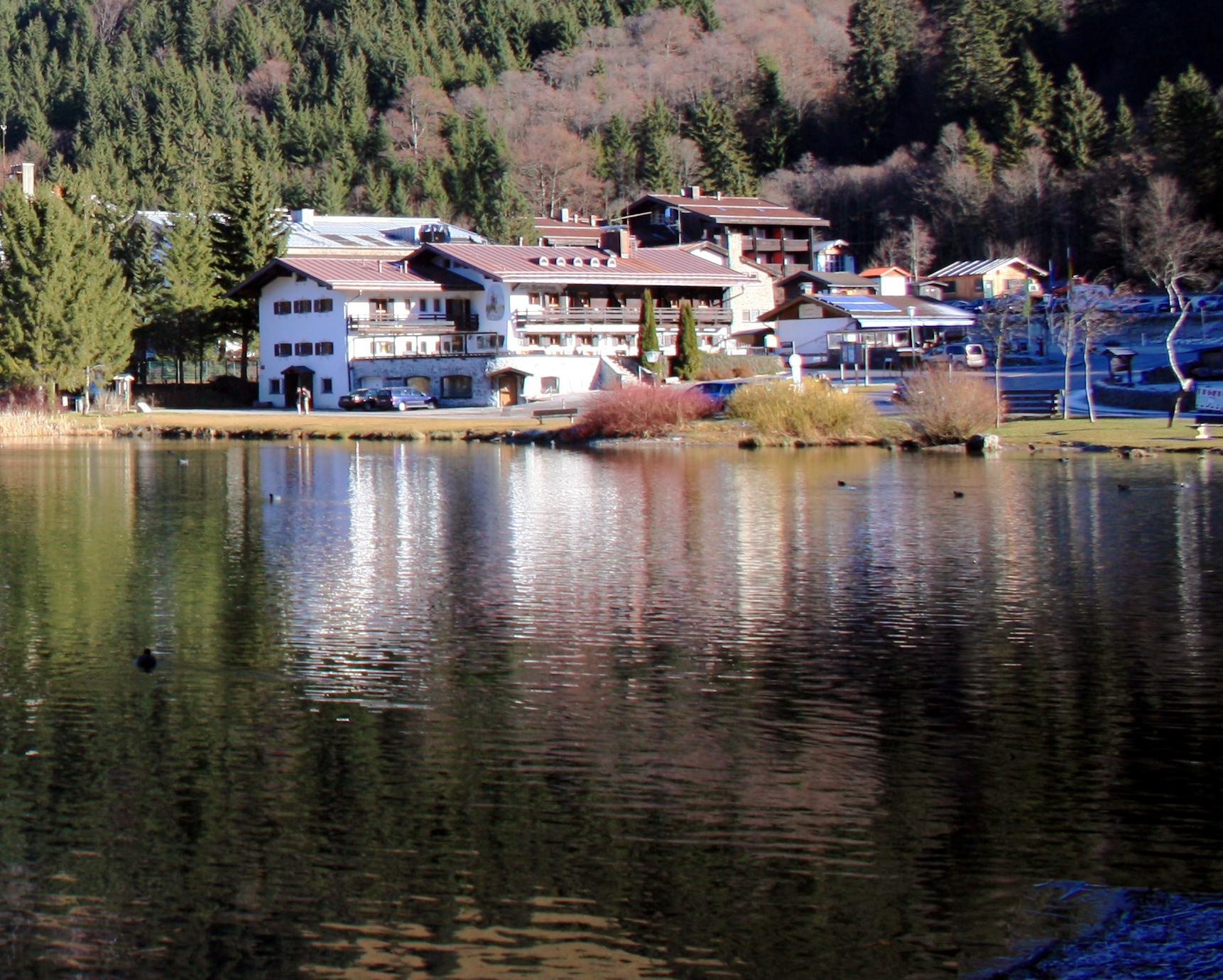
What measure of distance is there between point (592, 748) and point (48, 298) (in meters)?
58.7

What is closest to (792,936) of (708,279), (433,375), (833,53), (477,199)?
(433,375)

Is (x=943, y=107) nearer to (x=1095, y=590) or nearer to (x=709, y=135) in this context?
(x=709, y=135)

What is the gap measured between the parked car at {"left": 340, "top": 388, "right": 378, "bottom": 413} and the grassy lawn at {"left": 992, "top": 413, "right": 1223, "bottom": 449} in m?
32.3

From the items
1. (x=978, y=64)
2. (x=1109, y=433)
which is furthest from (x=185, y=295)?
(x=978, y=64)

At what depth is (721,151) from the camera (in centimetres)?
12400

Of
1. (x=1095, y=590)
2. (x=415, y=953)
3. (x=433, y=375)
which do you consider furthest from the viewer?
(x=433, y=375)

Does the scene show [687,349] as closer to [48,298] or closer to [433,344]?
[433,344]

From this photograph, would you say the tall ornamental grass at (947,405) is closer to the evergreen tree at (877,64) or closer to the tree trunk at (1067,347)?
the tree trunk at (1067,347)

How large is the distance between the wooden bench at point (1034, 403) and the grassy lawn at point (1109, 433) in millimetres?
1993

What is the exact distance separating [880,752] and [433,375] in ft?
205

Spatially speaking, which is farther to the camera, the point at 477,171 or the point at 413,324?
the point at 477,171

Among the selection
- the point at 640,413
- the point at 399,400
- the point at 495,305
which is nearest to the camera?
the point at 640,413

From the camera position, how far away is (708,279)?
266 ft

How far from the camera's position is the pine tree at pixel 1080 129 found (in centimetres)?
10238
